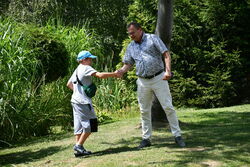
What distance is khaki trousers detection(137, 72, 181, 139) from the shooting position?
604 cm

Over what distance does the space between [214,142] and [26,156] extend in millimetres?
2974

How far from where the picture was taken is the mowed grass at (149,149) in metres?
5.32

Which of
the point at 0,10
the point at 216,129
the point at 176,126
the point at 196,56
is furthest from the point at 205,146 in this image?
the point at 0,10

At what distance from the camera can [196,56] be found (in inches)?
535

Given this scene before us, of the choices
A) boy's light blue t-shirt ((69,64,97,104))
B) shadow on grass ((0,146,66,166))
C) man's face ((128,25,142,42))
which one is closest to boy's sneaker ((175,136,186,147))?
boy's light blue t-shirt ((69,64,97,104))

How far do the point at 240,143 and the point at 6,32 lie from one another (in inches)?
198

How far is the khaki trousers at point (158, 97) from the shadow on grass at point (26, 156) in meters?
1.62

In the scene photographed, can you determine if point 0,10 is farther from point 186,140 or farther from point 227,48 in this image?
point 186,140

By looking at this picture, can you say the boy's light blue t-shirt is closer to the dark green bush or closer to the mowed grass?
the mowed grass

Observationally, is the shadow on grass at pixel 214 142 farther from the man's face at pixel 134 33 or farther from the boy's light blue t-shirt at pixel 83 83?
the man's face at pixel 134 33

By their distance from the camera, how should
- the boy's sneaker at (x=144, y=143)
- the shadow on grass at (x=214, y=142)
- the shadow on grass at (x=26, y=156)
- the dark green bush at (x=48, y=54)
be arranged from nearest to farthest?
the shadow on grass at (x=214, y=142) → the boy's sneaker at (x=144, y=143) → the shadow on grass at (x=26, y=156) → the dark green bush at (x=48, y=54)

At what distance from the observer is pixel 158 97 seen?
6.09 meters

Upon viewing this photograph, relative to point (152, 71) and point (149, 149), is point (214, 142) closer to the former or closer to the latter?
point (149, 149)

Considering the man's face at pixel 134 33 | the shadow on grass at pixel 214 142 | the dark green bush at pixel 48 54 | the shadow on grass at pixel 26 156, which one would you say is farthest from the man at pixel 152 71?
the dark green bush at pixel 48 54
